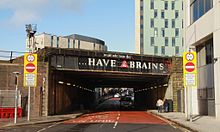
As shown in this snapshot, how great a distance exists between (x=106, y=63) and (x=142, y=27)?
65580mm

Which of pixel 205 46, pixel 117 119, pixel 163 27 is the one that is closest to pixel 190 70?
pixel 205 46

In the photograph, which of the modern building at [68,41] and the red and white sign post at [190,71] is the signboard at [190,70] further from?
the modern building at [68,41]

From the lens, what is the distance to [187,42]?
34.6m

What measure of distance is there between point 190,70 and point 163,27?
75026mm

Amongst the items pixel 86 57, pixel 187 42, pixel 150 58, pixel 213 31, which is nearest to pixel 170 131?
pixel 213 31

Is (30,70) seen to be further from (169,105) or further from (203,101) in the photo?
(169,105)

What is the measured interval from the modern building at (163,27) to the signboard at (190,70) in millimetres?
72469

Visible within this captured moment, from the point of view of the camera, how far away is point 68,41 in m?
140

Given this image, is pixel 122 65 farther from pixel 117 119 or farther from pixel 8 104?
pixel 8 104

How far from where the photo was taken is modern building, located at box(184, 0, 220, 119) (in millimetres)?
26188

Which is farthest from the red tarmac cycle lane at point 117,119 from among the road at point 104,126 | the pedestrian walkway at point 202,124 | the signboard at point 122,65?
the signboard at point 122,65

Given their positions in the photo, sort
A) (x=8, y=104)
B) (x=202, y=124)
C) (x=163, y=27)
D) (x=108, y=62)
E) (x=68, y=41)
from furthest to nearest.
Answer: (x=68, y=41) < (x=163, y=27) < (x=108, y=62) < (x=8, y=104) < (x=202, y=124)

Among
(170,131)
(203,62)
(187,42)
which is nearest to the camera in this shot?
(170,131)

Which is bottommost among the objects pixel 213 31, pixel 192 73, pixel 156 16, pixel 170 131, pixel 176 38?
pixel 170 131
